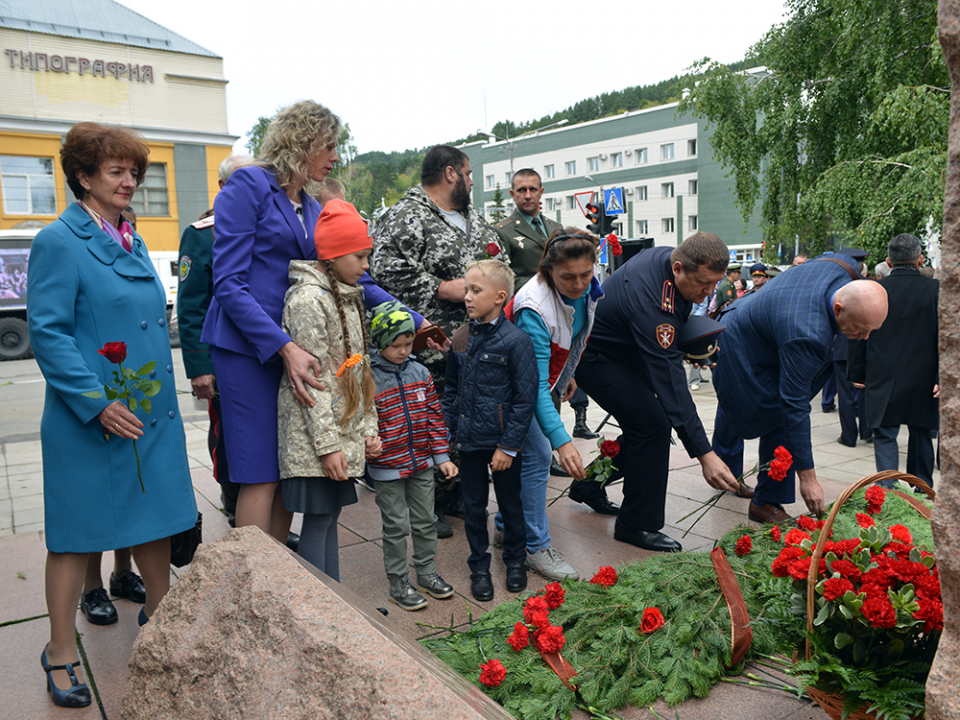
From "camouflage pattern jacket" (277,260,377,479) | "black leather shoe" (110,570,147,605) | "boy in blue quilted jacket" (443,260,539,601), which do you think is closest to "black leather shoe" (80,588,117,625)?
"black leather shoe" (110,570,147,605)

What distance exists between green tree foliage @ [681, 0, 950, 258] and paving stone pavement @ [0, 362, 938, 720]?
20.1 feet

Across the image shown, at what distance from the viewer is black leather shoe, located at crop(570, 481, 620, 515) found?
4.74 m

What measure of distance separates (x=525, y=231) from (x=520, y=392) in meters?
2.69

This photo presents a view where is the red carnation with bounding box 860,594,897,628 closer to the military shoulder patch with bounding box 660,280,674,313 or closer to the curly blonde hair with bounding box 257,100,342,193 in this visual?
the military shoulder patch with bounding box 660,280,674,313

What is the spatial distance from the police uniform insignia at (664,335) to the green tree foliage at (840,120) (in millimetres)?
8439

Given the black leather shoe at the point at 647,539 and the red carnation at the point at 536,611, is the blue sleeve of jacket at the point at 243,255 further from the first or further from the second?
the black leather shoe at the point at 647,539

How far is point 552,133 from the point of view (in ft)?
188

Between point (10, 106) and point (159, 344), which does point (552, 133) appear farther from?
point (159, 344)

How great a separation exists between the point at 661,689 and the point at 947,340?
1712 mm

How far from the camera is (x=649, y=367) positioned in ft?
12.9

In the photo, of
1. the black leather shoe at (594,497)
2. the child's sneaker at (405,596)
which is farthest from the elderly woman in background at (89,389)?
the black leather shoe at (594,497)

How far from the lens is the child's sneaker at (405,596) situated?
3303mm

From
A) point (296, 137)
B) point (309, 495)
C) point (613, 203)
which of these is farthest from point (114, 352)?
point (613, 203)

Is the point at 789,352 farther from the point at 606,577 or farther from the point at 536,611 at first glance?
the point at 536,611
